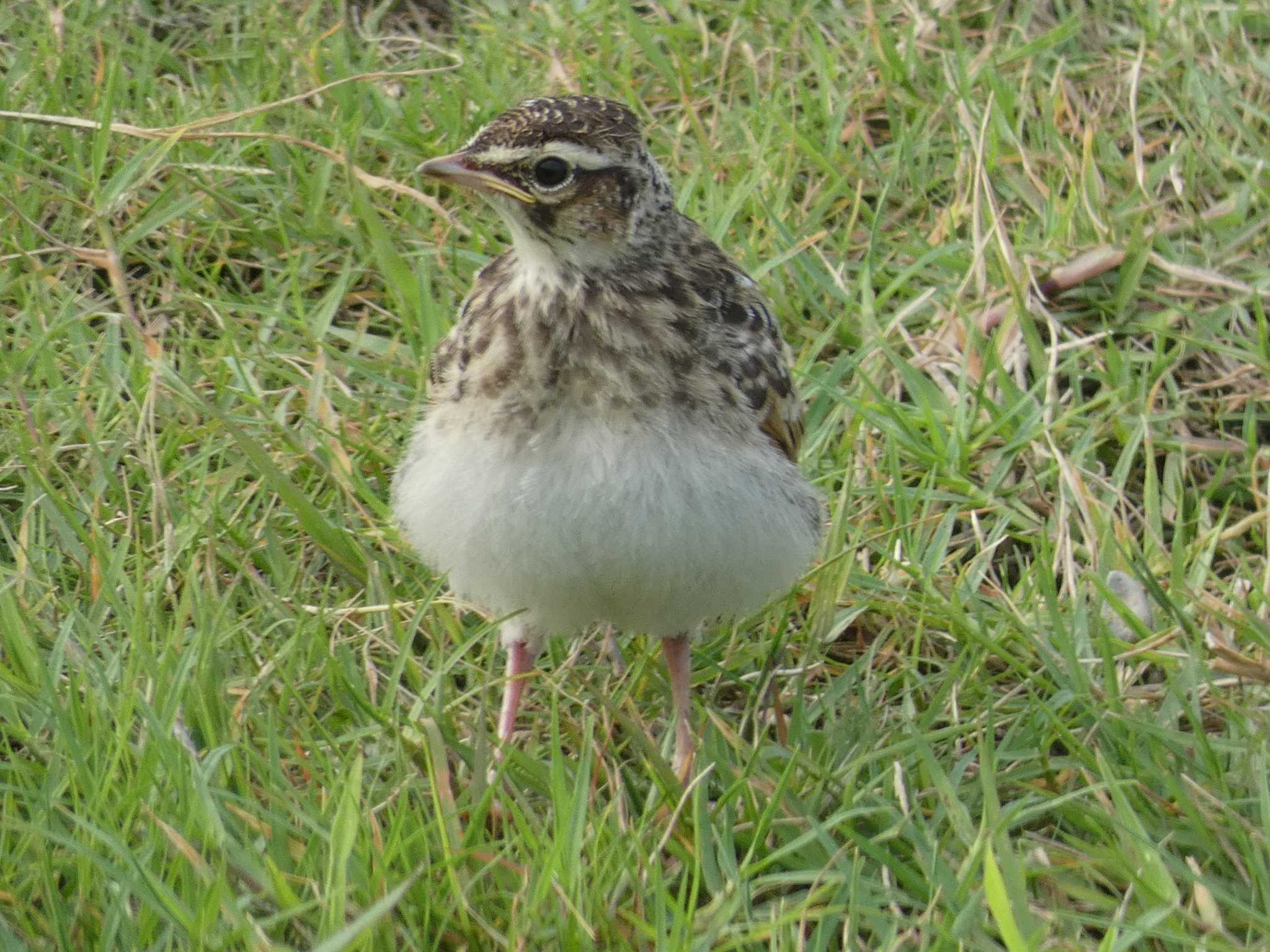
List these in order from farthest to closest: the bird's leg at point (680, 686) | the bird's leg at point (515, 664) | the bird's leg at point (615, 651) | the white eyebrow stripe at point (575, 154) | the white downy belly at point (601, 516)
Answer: the bird's leg at point (615, 651)
the bird's leg at point (515, 664)
the bird's leg at point (680, 686)
the white eyebrow stripe at point (575, 154)
the white downy belly at point (601, 516)

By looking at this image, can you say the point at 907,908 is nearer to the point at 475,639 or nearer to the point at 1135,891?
the point at 1135,891

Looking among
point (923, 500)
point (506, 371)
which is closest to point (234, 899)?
point (506, 371)

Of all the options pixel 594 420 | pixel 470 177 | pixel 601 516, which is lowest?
pixel 601 516

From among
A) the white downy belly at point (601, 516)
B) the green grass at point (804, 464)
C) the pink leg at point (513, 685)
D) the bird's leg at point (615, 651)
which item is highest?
the white downy belly at point (601, 516)

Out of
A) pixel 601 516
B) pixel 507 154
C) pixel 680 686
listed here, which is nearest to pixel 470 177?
pixel 507 154

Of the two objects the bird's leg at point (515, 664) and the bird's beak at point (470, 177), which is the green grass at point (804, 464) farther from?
the bird's beak at point (470, 177)

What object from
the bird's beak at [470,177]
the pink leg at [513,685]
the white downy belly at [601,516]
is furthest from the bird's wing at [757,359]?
the pink leg at [513,685]

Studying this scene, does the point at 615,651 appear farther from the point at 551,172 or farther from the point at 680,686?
the point at 551,172

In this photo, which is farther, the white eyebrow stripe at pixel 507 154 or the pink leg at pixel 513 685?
the pink leg at pixel 513 685

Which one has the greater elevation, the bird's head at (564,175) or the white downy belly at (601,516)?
the bird's head at (564,175)
